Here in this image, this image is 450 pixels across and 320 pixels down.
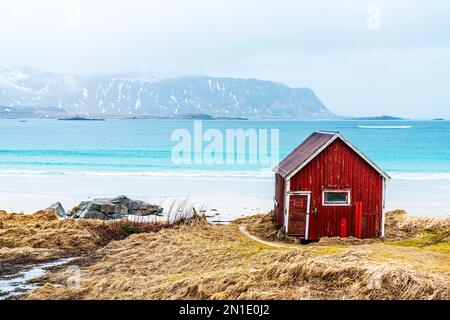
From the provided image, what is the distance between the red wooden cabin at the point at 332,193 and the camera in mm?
24703

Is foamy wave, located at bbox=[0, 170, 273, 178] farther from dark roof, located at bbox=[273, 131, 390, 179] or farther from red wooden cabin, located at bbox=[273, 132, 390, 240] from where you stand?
red wooden cabin, located at bbox=[273, 132, 390, 240]

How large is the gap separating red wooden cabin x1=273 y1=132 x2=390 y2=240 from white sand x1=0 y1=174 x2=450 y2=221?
30.6 ft

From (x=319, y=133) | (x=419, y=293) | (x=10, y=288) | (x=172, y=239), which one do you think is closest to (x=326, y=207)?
(x=319, y=133)

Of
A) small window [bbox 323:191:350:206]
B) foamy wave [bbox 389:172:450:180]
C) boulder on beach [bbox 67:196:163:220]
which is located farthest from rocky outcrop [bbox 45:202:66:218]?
foamy wave [bbox 389:172:450:180]

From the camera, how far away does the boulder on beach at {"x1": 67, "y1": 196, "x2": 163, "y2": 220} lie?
3397 cm

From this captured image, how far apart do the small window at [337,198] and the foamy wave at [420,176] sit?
123 ft

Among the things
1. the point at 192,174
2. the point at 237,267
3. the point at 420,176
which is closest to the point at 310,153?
the point at 237,267

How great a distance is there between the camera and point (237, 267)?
16.7 m

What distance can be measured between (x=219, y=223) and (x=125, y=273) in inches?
553

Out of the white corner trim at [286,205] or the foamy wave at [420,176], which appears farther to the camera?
the foamy wave at [420,176]

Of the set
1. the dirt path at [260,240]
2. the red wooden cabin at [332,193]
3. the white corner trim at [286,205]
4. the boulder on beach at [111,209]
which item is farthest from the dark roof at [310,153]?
the boulder on beach at [111,209]

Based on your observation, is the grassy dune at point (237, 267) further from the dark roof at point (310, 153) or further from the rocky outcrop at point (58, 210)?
the rocky outcrop at point (58, 210)

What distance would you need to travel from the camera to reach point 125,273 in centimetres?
1767

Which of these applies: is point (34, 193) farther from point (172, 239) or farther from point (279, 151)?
point (279, 151)
